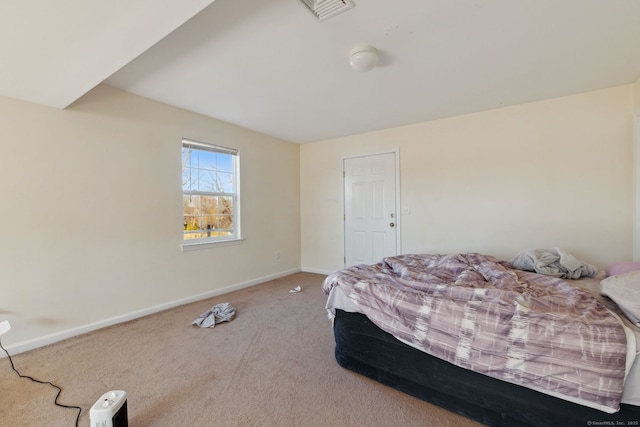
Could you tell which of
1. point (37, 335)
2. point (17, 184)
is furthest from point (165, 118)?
point (37, 335)

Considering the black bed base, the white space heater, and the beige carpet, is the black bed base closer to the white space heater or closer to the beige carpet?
the beige carpet

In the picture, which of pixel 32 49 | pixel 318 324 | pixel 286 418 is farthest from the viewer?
pixel 318 324

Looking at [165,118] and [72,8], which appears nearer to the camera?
[72,8]

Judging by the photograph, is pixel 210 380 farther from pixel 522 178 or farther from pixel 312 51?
pixel 522 178

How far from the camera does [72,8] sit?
4.09 feet

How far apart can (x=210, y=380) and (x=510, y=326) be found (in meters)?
1.84

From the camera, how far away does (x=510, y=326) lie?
1.27 m

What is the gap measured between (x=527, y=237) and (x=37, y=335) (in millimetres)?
5001

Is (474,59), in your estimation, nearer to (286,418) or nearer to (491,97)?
(491,97)

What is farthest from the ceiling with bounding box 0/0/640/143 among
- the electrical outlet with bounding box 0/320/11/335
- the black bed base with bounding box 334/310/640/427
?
the black bed base with bounding box 334/310/640/427

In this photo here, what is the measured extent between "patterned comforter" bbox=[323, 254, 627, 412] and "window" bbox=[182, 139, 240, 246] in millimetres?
2319

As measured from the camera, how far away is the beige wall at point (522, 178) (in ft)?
8.79

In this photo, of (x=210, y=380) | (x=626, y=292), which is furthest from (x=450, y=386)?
(x=210, y=380)

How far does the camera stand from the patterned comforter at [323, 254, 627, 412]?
111 cm
